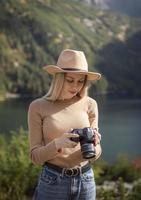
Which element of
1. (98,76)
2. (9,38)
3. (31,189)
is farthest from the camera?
(9,38)

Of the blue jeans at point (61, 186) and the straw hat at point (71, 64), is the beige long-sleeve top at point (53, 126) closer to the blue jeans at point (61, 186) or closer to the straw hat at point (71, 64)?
the blue jeans at point (61, 186)

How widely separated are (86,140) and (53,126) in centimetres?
27

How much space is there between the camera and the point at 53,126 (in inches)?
125

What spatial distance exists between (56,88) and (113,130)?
169 feet

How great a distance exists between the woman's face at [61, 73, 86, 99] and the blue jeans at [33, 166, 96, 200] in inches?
20.0

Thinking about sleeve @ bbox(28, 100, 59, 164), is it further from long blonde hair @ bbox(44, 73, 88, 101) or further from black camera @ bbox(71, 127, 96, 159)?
black camera @ bbox(71, 127, 96, 159)

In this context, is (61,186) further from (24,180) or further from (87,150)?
(24,180)

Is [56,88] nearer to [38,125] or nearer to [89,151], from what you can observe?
[38,125]

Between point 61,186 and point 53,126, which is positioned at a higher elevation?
point 53,126

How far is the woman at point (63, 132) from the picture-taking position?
10.4 feet

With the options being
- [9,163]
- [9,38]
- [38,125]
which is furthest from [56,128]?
[9,38]

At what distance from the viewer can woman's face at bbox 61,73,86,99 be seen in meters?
3.26

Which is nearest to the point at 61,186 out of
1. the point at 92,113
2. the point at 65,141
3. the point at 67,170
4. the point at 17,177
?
the point at 67,170

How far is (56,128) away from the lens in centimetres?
318
